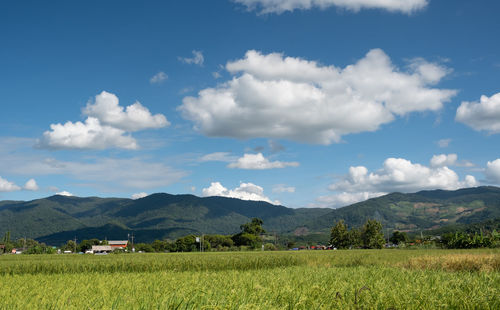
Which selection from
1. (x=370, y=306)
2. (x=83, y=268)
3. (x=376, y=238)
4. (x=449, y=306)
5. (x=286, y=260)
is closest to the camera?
(x=370, y=306)

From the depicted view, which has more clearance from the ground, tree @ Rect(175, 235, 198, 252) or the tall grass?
the tall grass

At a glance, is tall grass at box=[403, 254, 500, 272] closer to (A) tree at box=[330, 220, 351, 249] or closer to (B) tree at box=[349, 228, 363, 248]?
(A) tree at box=[330, 220, 351, 249]

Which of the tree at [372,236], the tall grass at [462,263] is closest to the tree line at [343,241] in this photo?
the tree at [372,236]

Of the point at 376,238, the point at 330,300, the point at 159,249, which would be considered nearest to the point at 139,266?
the point at 330,300

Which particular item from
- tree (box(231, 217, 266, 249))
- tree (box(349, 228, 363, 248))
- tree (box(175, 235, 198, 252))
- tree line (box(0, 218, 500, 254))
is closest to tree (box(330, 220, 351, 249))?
tree line (box(0, 218, 500, 254))

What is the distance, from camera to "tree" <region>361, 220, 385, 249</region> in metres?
114

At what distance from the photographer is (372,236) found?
114562 mm

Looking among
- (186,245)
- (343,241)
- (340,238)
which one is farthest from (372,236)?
(186,245)

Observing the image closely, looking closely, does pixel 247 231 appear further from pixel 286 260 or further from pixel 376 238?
pixel 286 260

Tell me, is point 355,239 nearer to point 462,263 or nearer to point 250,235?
point 250,235

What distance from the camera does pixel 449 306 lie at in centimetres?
592

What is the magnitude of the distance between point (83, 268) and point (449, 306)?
24902mm

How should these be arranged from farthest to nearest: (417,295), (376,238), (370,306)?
(376,238)
(417,295)
(370,306)

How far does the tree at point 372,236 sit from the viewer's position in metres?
114
